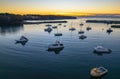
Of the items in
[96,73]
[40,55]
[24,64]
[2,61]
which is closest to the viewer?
[96,73]

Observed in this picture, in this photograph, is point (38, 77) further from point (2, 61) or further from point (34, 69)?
point (2, 61)

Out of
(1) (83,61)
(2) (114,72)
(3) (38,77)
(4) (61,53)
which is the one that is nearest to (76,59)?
(1) (83,61)

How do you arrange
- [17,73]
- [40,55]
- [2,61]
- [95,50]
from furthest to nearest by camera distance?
[95,50], [40,55], [2,61], [17,73]

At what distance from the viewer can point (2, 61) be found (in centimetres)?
5466

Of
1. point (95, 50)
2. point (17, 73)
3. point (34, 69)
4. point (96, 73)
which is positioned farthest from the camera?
point (95, 50)

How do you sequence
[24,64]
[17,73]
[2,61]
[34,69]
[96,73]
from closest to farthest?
[96,73]
[17,73]
[34,69]
[24,64]
[2,61]

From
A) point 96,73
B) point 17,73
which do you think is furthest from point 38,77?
point 96,73

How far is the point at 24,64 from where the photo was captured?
51.1m

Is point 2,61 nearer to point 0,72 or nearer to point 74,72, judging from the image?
point 0,72

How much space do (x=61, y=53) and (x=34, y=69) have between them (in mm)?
19550

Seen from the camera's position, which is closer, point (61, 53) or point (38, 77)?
point (38, 77)

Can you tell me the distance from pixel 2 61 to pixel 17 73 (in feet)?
41.8

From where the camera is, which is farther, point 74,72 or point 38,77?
point 74,72

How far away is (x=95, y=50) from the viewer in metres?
66.4
